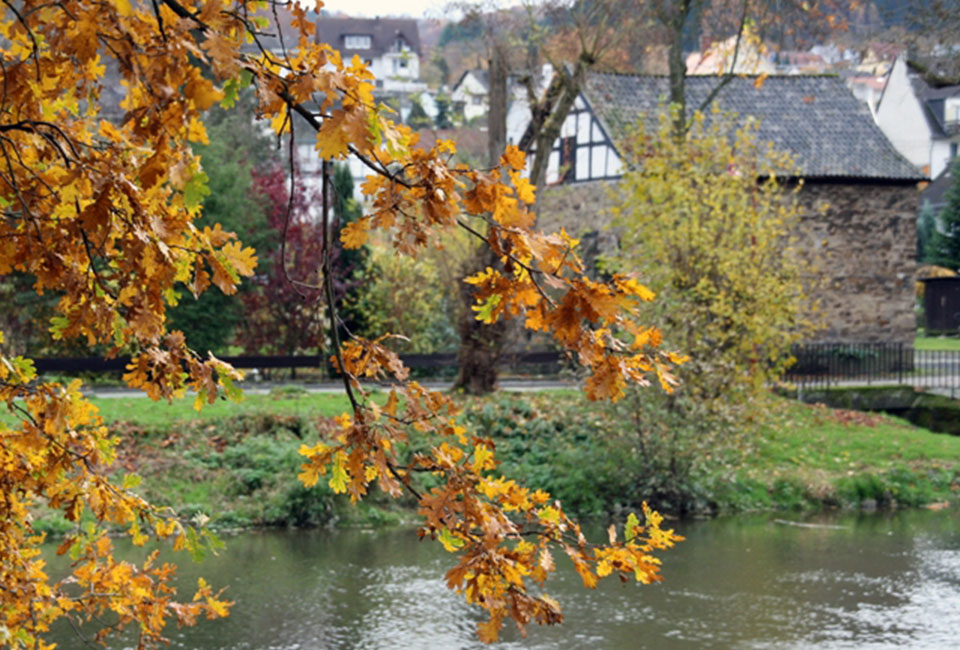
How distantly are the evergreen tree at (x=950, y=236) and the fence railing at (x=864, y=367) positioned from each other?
15471mm

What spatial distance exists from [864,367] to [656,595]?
1592cm

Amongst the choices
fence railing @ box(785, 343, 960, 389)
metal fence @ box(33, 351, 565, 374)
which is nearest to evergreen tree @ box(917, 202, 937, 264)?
fence railing @ box(785, 343, 960, 389)

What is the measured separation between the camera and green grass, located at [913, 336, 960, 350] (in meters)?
37.3

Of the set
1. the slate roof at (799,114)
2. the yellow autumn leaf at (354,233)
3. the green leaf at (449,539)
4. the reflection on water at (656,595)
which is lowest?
the reflection on water at (656,595)

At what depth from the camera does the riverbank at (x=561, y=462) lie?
18.0 m

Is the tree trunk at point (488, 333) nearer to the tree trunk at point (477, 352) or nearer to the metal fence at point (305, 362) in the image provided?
the tree trunk at point (477, 352)

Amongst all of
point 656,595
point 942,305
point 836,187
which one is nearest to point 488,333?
point 656,595

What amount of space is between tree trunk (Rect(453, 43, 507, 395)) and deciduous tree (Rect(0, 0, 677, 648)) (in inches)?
672

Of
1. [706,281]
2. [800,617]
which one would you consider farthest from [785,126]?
[800,617]

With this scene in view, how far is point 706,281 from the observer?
19.2 metres

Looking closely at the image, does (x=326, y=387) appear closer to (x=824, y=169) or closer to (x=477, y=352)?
(x=477, y=352)

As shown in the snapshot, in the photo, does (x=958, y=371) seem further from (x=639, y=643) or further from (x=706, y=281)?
(x=639, y=643)

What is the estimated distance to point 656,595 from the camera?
45.1 feet

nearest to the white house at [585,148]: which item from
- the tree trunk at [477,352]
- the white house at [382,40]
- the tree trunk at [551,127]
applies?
the tree trunk at [551,127]
